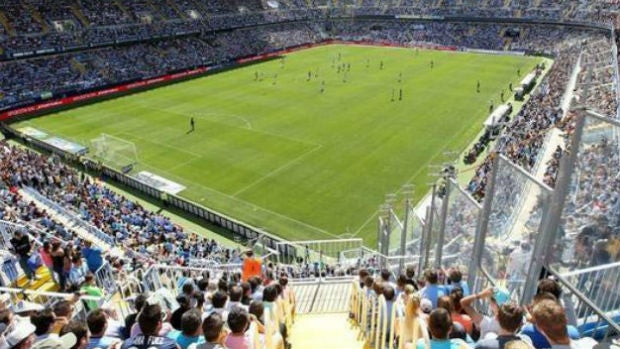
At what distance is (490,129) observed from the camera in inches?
1209

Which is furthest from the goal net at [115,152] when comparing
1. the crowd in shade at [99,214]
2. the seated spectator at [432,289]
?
the seated spectator at [432,289]

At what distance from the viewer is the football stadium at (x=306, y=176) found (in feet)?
16.5

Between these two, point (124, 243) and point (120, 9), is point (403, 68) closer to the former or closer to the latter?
point (120, 9)

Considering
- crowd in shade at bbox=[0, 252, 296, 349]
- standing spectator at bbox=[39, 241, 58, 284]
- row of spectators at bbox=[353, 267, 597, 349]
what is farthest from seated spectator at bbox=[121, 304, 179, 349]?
standing spectator at bbox=[39, 241, 58, 284]

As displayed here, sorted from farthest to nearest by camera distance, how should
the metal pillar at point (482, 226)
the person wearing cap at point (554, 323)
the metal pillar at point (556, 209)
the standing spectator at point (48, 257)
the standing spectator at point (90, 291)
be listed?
the standing spectator at point (48, 257), the standing spectator at point (90, 291), the metal pillar at point (482, 226), the metal pillar at point (556, 209), the person wearing cap at point (554, 323)

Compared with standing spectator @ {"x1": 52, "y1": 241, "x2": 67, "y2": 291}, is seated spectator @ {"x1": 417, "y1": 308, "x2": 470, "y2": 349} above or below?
above

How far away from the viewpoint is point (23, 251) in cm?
1038

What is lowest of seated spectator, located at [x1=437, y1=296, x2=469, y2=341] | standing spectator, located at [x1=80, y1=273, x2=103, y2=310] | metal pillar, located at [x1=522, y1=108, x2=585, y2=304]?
standing spectator, located at [x1=80, y1=273, x2=103, y2=310]

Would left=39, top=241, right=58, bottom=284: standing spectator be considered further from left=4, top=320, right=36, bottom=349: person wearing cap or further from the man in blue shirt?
left=4, top=320, right=36, bottom=349: person wearing cap

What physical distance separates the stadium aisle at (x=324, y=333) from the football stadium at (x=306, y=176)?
7cm

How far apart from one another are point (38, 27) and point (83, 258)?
170ft

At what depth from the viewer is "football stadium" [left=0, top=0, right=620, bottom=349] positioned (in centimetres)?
503

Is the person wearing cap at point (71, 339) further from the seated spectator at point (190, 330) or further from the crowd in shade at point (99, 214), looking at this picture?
the crowd in shade at point (99, 214)

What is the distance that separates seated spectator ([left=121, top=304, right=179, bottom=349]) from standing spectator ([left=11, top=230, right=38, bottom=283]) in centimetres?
715
